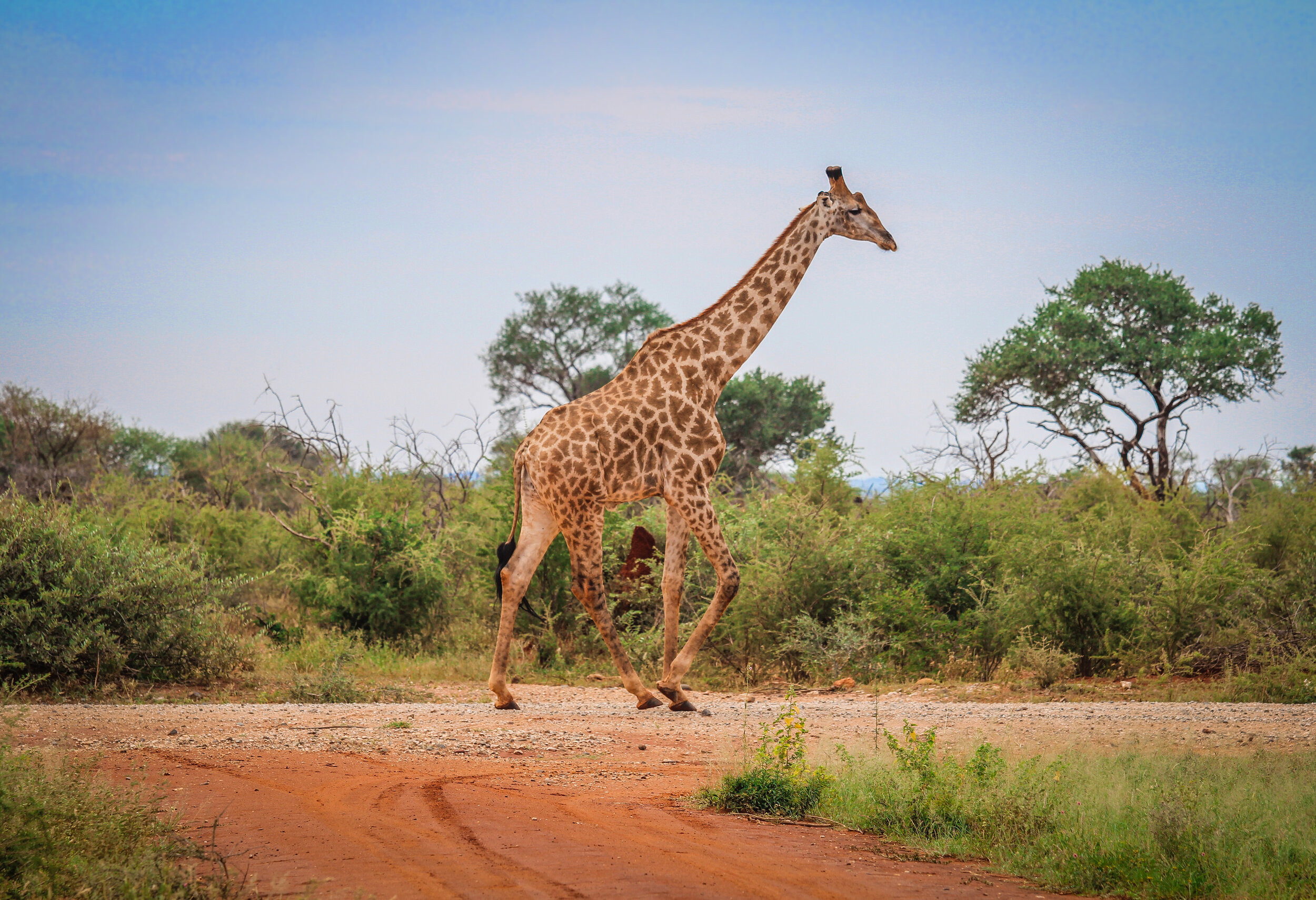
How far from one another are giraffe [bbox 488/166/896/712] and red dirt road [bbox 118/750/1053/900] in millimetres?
2681

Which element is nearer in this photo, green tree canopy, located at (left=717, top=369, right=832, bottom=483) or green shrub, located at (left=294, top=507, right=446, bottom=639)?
green shrub, located at (left=294, top=507, right=446, bottom=639)

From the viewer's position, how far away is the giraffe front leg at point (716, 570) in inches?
321

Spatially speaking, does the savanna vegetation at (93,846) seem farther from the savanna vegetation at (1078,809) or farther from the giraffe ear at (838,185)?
the giraffe ear at (838,185)

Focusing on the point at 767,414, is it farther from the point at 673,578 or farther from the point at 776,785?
the point at 776,785

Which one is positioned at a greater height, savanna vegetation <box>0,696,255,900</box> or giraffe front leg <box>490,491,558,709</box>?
giraffe front leg <box>490,491,558,709</box>

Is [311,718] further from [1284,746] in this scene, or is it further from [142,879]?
[1284,746]

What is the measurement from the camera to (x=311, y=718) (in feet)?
24.7

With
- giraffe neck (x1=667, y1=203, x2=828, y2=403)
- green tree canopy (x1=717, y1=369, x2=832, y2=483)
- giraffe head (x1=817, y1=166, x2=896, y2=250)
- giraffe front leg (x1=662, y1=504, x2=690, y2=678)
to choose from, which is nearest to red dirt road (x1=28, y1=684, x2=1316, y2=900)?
giraffe front leg (x1=662, y1=504, x2=690, y2=678)

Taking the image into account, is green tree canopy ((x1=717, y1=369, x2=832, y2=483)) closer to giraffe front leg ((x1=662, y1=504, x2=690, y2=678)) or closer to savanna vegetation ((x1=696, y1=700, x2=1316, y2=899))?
giraffe front leg ((x1=662, y1=504, x2=690, y2=678))

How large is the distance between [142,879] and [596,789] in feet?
7.72

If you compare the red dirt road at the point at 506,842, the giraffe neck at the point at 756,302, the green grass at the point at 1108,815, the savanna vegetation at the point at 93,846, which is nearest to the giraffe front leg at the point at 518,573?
the giraffe neck at the point at 756,302

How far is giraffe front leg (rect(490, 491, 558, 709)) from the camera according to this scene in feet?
27.5

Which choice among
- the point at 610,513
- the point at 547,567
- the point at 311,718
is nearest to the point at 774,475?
the point at 610,513

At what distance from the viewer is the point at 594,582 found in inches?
331
